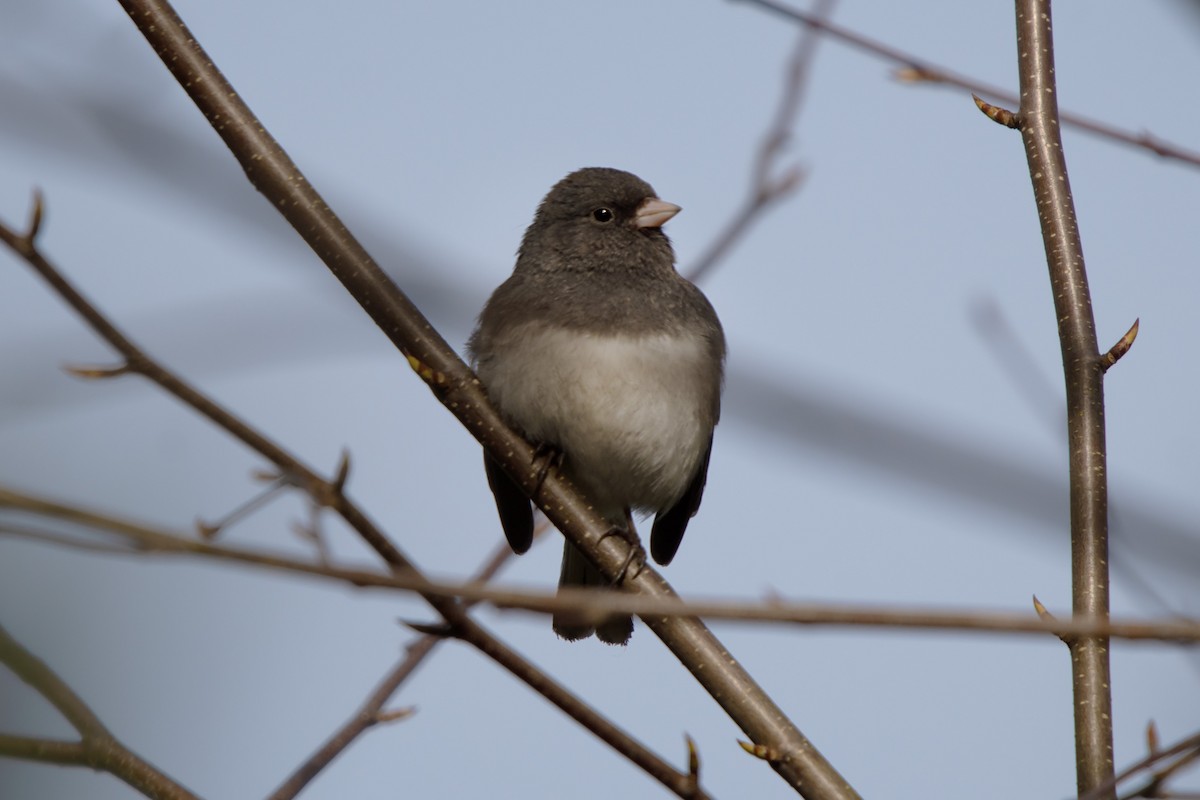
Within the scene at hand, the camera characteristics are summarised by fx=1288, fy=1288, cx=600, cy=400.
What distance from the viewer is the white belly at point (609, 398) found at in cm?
340

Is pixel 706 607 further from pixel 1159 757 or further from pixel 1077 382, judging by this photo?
pixel 1077 382

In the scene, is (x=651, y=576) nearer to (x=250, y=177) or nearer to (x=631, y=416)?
(x=631, y=416)

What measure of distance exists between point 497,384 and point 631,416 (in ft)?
1.22

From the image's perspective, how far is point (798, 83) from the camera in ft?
11.0

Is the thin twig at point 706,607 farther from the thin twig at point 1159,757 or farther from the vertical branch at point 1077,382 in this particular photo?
the vertical branch at point 1077,382

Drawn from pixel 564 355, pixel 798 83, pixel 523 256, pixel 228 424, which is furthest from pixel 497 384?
pixel 228 424

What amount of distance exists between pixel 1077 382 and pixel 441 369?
3.96 feet

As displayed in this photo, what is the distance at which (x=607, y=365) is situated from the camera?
3.49 meters

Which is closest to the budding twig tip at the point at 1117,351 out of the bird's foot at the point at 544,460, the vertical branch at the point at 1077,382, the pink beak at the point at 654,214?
the vertical branch at the point at 1077,382

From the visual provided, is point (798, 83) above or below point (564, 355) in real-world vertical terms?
above

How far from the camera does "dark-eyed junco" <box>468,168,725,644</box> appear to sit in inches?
135

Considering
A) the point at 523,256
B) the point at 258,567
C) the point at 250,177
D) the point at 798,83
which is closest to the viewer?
the point at 258,567

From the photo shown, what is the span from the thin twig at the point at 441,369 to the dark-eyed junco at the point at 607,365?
603mm

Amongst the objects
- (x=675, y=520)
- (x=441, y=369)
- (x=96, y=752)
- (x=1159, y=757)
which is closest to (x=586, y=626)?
(x=675, y=520)
